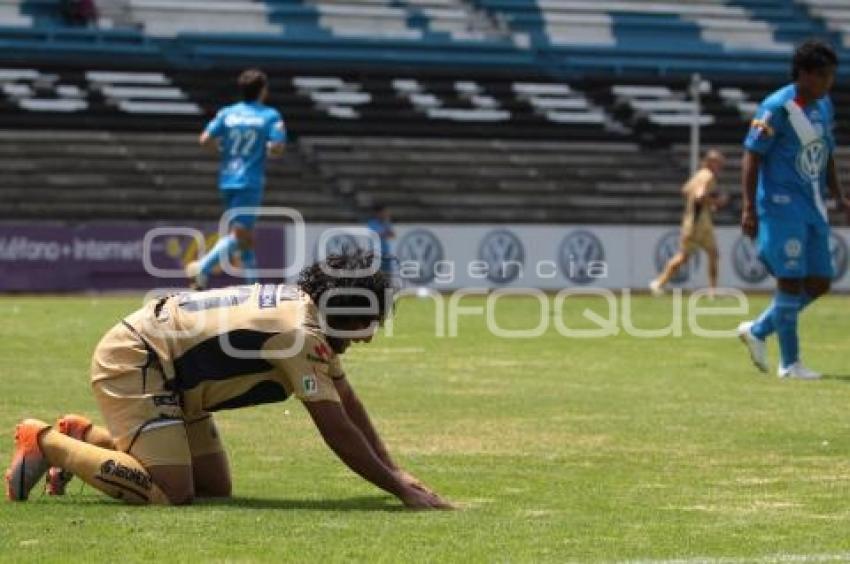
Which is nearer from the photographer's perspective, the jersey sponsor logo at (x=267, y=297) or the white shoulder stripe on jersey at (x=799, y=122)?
the jersey sponsor logo at (x=267, y=297)

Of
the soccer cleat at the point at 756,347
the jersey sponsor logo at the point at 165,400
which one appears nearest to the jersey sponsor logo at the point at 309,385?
the jersey sponsor logo at the point at 165,400

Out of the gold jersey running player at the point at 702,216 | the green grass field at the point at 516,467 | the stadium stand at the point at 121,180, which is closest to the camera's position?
the green grass field at the point at 516,467

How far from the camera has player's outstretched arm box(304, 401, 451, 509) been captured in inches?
306

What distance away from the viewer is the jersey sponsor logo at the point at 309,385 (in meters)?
7.80

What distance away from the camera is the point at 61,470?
830cm

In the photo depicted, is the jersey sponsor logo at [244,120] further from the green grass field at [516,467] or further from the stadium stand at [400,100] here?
the stadium stand at [400,100]

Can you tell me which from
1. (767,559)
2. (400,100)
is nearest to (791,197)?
(767,559)

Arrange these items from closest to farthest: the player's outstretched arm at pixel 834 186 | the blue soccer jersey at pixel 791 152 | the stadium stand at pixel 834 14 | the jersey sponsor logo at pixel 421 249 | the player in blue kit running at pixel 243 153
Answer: the blue soccer jersey at pixel 791 152, the player's outstretched arm at pixel 834 186, the player in blue kit running at pixel 243 153, the jersey sponsor logo at pixel 421 249, the stadium stand at pixel 834 14

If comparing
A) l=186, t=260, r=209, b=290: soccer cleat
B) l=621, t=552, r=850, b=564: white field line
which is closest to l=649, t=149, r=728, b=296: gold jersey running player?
l=186, t=260, r=209, b=290: soccer cleat

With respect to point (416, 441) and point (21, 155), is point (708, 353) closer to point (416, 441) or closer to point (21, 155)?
point (416, 441)

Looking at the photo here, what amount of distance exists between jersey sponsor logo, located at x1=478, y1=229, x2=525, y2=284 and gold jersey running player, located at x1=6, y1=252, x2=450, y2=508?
24017mm

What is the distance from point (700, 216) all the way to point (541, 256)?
443 cm

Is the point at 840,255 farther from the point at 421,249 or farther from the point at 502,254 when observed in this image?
the point at 421,249

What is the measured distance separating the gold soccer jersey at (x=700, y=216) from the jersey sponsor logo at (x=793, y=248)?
14.0 m
